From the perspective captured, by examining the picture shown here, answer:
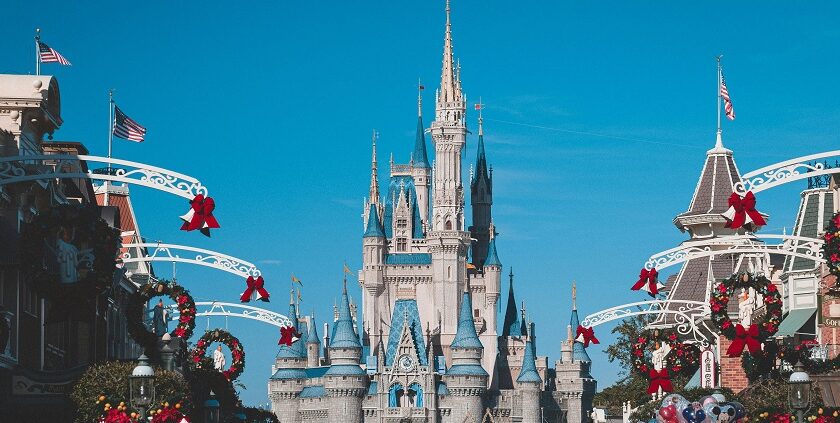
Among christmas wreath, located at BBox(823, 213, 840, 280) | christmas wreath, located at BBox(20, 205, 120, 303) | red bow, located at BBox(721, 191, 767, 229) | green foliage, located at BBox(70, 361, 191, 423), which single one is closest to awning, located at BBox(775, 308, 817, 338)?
red bow, located at BBox(721, 191, 767, 229)

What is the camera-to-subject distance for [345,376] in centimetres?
16788

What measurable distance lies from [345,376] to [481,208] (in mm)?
31630

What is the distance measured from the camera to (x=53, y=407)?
3356cm

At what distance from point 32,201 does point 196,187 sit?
7.51 m

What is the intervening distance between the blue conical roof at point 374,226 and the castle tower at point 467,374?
14.0m

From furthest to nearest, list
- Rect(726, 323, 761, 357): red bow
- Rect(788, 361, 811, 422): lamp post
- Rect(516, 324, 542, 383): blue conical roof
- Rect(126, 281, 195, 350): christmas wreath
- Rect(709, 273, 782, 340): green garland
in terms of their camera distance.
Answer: Rect(516, 324, 542, 383): blue conical roof < Rect(126, 281, 195, 350): christmas wreath < Rect(709, 273, 782, 340): green garland < Rect(726, 323, 761, 357): red bow < Rect(788, 361, 811, 422): lamp post

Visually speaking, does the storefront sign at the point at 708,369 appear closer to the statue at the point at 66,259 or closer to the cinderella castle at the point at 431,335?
the statue at the point at 66,259

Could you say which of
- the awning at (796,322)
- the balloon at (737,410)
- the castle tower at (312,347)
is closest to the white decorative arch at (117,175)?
the balloon at (737,410)

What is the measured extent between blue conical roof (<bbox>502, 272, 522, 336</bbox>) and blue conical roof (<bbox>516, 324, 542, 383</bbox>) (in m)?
8.34

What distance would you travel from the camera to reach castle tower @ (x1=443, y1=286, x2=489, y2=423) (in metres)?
168

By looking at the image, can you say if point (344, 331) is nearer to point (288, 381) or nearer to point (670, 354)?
point (288, 381)

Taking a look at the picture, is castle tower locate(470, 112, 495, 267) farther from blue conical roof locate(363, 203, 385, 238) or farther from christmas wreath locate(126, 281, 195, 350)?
christmas wreath locate(126, 281, 195, 350)

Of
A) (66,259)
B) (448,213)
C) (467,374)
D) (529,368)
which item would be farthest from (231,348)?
(448,213)

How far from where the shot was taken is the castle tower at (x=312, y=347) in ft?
591
